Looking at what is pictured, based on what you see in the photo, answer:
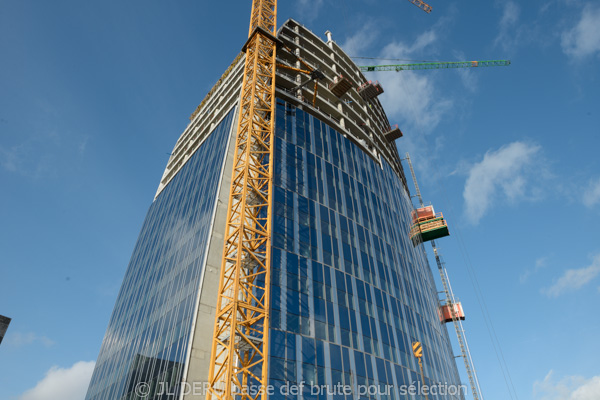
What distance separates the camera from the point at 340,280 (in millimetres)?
40000

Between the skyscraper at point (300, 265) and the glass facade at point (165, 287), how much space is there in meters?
0.21

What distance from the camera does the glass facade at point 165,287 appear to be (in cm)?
3531

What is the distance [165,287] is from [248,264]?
14.3m

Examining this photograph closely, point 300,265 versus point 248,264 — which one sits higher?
point 300,265

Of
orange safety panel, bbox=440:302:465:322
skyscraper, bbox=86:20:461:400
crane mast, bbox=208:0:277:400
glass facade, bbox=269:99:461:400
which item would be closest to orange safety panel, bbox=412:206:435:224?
skyscraper, bbox=86:20:461:400

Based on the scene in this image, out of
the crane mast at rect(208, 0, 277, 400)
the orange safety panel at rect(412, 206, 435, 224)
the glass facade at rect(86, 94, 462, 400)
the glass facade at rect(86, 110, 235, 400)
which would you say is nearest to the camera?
the crane mast at rect(208, 0, 277, 400)

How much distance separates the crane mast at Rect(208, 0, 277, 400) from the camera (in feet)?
92.5

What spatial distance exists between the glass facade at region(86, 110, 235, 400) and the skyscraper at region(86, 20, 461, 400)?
211mm

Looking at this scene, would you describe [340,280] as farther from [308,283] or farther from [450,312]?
[450,312]

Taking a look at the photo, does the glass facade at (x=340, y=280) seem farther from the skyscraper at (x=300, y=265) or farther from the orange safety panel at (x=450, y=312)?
the orange safety panel at (x=450, y=312)

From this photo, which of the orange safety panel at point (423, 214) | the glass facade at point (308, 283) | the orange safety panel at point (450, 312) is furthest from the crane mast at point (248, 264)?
the orange safety panel at point (450, 312)

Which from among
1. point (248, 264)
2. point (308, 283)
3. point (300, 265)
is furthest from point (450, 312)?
point (248, 264)

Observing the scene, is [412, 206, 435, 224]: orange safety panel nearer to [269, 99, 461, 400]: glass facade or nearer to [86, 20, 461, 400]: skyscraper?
[86, 20, 461, 400]: skyscraper

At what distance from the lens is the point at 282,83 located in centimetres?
5491
